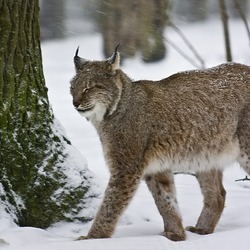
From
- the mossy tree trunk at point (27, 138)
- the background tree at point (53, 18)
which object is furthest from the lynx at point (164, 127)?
the background tree at point (53, 18)

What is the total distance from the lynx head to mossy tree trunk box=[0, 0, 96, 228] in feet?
1.55

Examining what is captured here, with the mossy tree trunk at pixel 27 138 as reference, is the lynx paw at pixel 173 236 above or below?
below

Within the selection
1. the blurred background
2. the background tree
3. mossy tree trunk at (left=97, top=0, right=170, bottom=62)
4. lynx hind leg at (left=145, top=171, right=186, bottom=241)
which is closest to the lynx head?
lynx hind leg at (left=145, top=171, right=186, bottom=241)

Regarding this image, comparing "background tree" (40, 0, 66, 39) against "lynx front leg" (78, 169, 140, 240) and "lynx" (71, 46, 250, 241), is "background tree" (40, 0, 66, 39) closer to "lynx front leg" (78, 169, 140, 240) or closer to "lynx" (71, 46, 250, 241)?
"lynx" (71, 46, 250, 241)

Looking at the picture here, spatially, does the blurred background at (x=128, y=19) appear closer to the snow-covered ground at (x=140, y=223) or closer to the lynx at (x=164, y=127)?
the snow-covered ground at (x=140, y=223)

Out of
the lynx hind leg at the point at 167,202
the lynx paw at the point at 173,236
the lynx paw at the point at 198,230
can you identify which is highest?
the lynx hind leg at the point at 167,202

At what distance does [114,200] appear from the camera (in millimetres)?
5562

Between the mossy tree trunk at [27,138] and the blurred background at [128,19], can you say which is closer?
the mossy tree trunk at [27,138]

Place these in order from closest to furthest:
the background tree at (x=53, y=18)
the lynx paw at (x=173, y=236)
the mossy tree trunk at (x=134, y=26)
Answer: the lynx paw at (x=173, y=236), the mossy tree trunk at (x=134, y=26), the background tree at (x=53, y=18)

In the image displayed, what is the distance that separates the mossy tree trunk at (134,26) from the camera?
13.9 metres

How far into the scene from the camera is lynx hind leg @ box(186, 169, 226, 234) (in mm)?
6156

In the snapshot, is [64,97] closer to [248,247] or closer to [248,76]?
[248,76]

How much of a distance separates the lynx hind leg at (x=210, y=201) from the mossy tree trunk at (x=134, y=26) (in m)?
6.63

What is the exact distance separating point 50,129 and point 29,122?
0.24 meters
